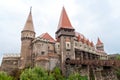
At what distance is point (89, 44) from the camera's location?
68375mm

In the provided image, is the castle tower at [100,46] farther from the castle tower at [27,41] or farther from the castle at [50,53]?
the castle tower at [27,41]

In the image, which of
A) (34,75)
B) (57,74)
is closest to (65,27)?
(57,74)

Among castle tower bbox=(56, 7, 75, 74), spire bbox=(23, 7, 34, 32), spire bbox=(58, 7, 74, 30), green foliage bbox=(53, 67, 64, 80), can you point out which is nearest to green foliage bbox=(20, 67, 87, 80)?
green foliage bbox=(53, 67, 64, 80)

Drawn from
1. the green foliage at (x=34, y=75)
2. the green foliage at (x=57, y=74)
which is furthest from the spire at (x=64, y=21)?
the green foliage at (x=34, y=75)

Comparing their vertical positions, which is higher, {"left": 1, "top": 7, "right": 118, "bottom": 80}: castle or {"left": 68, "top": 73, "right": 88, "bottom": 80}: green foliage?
{"left": 1, "top": 7, "right": 118, "bottom": 80}: castle

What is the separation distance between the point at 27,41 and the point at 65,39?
1023cm

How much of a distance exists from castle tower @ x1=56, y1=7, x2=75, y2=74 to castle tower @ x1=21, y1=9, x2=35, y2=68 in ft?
25.5

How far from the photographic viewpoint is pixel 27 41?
5606 cm

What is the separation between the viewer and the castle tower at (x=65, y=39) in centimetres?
5447

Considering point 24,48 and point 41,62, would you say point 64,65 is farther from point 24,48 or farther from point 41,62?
point 24,48

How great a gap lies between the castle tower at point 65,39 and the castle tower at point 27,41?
7774 millimetres

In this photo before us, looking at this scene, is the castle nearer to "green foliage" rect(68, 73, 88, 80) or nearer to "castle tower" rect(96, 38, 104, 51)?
"green foliage" rect(68, 73, 88, 80)

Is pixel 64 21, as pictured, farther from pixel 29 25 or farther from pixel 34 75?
pixel 34 75

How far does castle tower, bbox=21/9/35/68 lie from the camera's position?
5391cm
